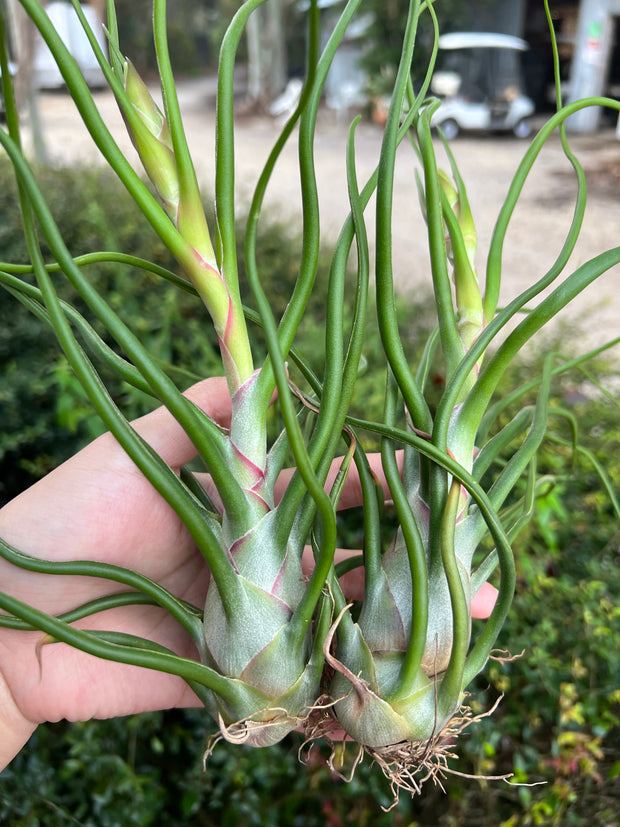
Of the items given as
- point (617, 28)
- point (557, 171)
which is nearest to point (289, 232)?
point (557, 171)

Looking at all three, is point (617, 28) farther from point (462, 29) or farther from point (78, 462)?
point (78, 462)

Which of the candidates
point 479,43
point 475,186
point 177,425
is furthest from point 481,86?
point 177,425

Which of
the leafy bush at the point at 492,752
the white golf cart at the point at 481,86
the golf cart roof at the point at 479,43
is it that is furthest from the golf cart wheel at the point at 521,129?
the leafy bush at the point at 492,752

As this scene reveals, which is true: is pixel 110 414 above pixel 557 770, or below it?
above

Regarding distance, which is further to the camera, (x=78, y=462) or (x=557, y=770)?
(x=557, y=770)

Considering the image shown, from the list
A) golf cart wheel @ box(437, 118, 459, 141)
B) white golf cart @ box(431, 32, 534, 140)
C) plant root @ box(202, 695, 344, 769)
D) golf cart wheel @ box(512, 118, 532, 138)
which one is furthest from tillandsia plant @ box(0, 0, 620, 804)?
golf cart wheel @ box(512, 118, 532, 138)

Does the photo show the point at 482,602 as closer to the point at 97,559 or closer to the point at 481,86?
the point at 97,559

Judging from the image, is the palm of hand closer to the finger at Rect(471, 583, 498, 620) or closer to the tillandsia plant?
the tillandsia plant

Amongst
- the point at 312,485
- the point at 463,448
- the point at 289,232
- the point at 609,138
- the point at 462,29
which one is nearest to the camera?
the point at 312,485
